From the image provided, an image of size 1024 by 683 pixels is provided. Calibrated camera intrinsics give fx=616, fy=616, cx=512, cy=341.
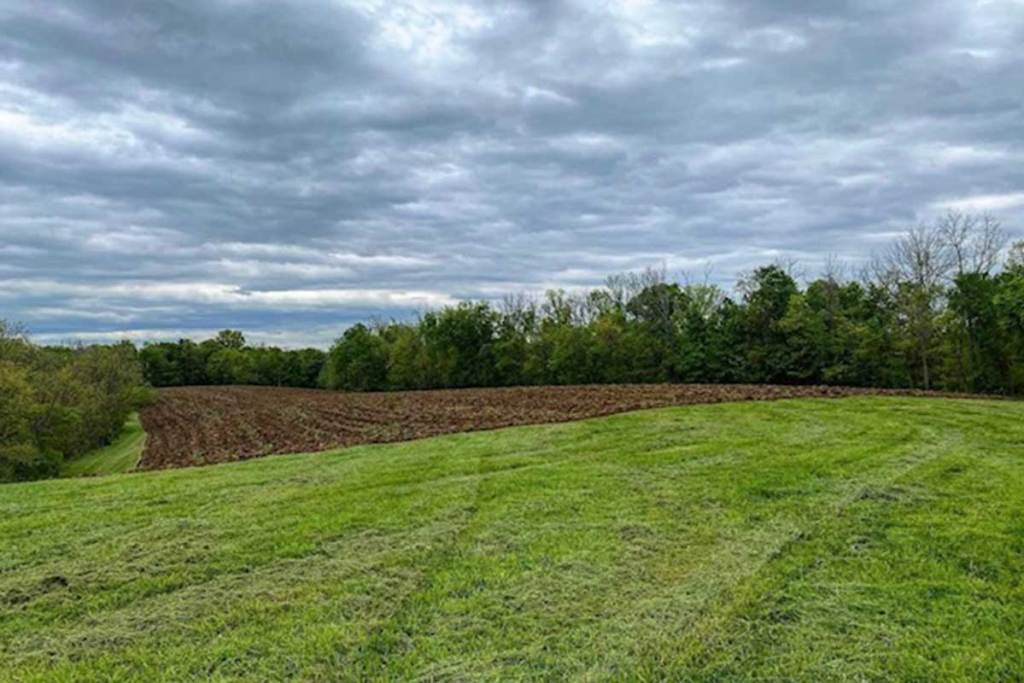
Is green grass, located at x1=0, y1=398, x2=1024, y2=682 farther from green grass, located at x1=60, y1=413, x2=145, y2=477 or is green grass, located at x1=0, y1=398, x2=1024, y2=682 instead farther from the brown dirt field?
green grass, located at x1=60, y1=413, x2=145, y2=477

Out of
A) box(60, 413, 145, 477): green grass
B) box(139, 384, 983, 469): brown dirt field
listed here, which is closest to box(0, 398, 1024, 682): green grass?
box(139, 384, 983, 469): brown dirt field

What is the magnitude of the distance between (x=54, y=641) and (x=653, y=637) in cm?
330

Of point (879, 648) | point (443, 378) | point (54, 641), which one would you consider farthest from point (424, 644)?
point (443, 378)

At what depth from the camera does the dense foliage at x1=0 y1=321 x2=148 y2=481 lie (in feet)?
60.4

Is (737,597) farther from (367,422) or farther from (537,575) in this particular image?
(367,422)

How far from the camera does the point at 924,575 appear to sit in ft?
13.1

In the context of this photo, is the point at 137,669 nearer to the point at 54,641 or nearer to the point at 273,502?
the point at 54,641

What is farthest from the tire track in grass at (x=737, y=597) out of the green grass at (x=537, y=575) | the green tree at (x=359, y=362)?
the green tree at (x=359, y=362)

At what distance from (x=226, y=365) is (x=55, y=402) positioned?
178 feet

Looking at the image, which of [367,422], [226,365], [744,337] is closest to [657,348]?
[744,337]

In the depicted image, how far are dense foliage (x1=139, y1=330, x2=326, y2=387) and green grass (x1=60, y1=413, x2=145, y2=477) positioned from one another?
35.6 m

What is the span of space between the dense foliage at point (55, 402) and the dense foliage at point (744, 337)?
21.3 m

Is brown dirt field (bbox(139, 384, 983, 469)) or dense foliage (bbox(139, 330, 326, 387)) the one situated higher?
dense foliage (bbox(139, 330, 326, 387))

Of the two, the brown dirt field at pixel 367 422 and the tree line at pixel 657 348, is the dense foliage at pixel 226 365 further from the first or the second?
the brown dirt field at pixel 367 422
